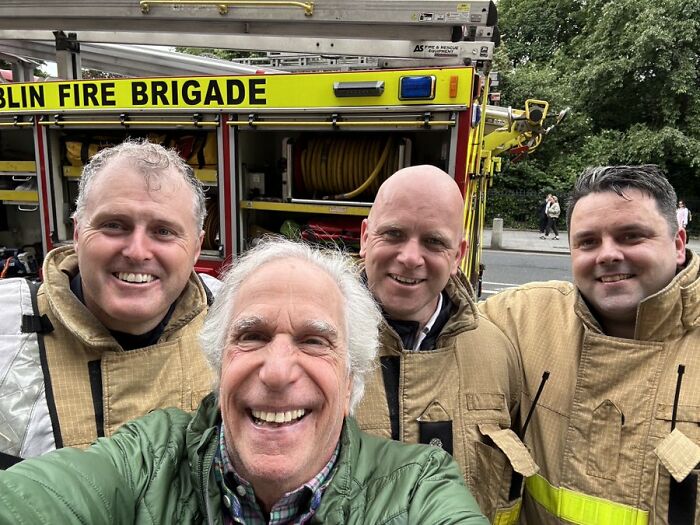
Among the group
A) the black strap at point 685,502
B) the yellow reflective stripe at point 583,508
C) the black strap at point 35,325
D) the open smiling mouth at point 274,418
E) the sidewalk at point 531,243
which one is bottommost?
the sidewalk at point 531,243

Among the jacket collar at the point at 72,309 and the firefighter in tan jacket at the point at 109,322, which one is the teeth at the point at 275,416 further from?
the jacket collar at the point at 72,309

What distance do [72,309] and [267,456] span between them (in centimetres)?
77

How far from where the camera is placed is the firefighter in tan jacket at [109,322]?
1.50 metres

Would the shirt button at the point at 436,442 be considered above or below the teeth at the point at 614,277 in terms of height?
below

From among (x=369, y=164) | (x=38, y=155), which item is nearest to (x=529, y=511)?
(x=369, y=164)

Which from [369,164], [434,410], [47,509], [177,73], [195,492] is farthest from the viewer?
[177,73]

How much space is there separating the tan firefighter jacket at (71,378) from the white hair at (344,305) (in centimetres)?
21

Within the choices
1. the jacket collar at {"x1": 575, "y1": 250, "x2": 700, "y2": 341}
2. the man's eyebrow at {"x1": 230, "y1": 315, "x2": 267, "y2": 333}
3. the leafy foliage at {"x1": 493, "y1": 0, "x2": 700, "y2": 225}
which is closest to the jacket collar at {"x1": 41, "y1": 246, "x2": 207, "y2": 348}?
the man's eyebrow at {"x1": 230, "y1": 315, "x2": 267, "y2": 333}

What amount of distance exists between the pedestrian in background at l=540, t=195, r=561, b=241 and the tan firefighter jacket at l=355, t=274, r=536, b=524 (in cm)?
1605

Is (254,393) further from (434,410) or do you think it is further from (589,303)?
(589,303)

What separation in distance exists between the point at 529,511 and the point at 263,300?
1244 millimetres

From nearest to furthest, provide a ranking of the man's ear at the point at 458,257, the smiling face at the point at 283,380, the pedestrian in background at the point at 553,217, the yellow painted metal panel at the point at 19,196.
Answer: the smiling face at the point at 283,380, the man's ear at the point at 458,257, the yellow painted metal panel at the point at 19,196, the pedestrian in background at the point at 553,217

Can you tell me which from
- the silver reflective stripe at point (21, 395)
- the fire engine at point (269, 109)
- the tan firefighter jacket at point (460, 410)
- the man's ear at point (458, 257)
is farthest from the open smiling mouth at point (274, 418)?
the fire engine at point (269, 109)

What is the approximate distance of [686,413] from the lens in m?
1.58
